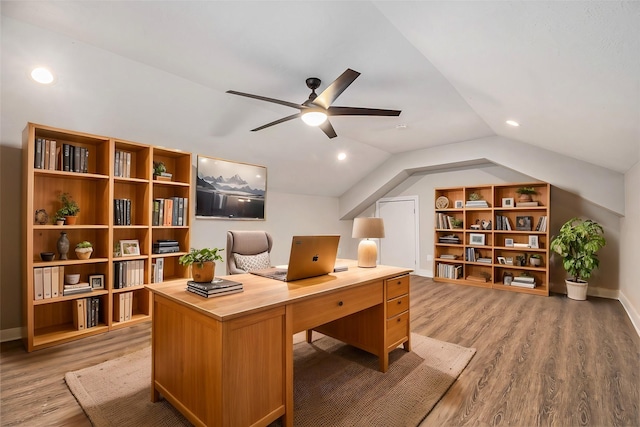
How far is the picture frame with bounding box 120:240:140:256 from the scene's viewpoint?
3125mm

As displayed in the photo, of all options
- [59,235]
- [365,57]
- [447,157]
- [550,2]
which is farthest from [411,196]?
[59,235]

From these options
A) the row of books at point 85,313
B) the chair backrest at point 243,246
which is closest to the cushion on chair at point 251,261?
the chair backrest at point 243,246

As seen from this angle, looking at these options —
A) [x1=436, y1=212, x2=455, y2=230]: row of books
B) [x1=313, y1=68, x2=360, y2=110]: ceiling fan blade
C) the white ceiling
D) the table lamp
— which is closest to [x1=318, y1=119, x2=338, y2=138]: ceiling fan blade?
[x1=313, y1=68, x2=360, y2=110]: ceiling fan blade

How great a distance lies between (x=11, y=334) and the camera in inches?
104

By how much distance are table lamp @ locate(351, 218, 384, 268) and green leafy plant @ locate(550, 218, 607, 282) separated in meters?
3.29

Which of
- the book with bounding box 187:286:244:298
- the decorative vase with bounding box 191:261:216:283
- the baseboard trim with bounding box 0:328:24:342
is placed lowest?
the baseboard trim with bounding box 0:328:24:342

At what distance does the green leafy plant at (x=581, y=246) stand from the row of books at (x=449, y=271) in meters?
1.48

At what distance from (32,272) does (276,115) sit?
2835mm

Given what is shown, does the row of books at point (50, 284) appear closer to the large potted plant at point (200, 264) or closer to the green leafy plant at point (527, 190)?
the large potted plant at point (200, 264)

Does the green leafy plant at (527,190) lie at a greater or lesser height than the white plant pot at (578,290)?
greater

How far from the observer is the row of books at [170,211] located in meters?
3.29

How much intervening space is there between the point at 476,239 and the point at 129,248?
204 inches

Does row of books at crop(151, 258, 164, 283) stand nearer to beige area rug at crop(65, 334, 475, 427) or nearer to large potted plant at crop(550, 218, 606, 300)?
beige area rug at crop(65, 334, 475, 427)

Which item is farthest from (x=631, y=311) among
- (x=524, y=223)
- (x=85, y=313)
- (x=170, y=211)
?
(x=85, y=313)
